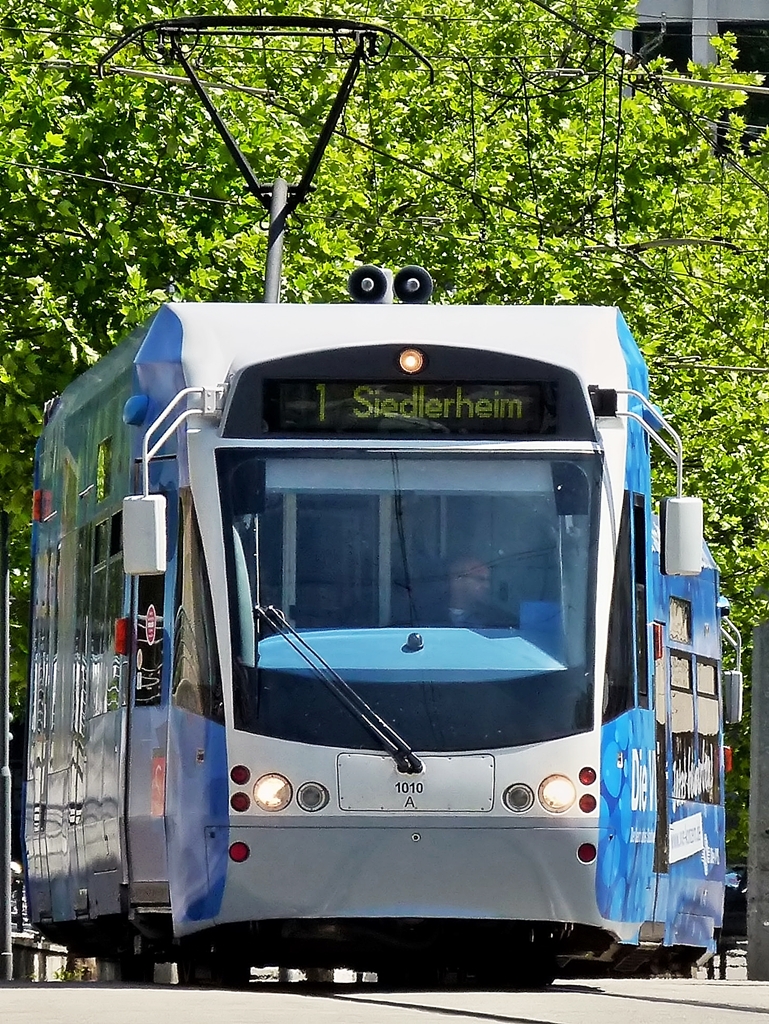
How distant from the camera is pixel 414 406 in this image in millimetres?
11969

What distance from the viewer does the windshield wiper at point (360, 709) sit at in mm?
11336

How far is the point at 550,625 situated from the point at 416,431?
1.09m

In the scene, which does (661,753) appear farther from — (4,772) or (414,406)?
(4,772)

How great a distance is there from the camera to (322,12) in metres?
24.5

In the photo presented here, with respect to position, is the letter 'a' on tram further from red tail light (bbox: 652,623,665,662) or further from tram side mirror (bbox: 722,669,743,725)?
tram side mirror (bbox: 722,669,743,725)

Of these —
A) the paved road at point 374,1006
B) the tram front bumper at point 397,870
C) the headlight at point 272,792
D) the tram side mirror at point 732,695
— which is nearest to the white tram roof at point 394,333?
the headlight at point 272,792

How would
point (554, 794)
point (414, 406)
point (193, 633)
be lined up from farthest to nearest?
point (414, 406) < point (193, 633) < point (554, 794)

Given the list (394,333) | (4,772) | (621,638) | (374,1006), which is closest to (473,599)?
(621,638)

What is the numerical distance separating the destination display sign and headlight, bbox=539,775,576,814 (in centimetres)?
159

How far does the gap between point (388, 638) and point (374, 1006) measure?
230 centimetres

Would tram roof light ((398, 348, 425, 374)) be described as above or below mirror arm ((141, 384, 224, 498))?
above

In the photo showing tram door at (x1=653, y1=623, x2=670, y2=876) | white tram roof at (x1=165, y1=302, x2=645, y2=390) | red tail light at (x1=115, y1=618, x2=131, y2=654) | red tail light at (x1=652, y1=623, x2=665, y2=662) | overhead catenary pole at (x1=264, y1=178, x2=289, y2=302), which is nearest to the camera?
white tram roof at (x1=165, y1=302, x2=645, y2=390)

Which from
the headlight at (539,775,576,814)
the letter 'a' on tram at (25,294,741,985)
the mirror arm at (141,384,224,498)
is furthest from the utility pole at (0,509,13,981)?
the headlight at (539,775,576,814)

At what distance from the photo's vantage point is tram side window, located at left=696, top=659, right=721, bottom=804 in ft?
58.4
